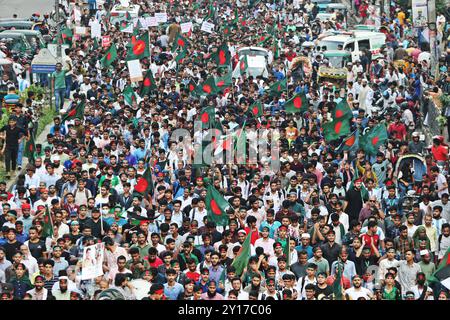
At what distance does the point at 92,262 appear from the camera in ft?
51.2

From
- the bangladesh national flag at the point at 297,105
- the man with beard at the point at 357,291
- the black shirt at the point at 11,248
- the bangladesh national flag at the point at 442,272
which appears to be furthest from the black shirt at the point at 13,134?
the man with beard at the point at 357,291

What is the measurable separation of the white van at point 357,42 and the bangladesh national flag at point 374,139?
10943mm

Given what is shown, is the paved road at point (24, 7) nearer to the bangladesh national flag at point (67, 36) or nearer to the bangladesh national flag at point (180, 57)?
the bangladesh national flag at point (67, 36)

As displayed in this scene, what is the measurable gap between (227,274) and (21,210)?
383 cm

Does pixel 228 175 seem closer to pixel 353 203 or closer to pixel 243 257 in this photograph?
pixel 353 203

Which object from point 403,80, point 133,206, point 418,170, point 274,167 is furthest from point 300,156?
point 403,80

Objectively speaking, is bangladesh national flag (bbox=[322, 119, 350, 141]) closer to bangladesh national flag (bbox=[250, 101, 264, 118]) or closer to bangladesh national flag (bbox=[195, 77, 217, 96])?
bangladesh national flag (bbox=[250, 101, 264, 118])

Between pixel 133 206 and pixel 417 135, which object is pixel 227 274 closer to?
pixel 133 206

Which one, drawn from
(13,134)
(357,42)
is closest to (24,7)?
(357,42)

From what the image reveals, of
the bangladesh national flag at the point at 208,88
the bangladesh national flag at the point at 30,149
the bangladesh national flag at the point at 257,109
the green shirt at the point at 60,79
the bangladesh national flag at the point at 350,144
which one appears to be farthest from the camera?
the green shirt at the point at 60,79

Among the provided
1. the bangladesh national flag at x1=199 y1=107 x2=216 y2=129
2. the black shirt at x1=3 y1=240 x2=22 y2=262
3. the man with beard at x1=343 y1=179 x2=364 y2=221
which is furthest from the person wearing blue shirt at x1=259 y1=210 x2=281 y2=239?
the bangladesh national flag at x1=199 y1=107 x2=216 y2=129

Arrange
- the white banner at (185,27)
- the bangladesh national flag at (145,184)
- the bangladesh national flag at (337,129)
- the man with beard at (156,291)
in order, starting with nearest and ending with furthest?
1. the man with beard at (156,291)
2. the bangladesh national flag at (145,184)
3. the bangladesh national flag at (337,129)
4. the white banner at (185,27)

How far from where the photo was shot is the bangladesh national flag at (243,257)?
16.2 metres

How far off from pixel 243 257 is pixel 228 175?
4804mm
